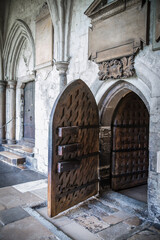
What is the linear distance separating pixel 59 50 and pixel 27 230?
3175 millimetres

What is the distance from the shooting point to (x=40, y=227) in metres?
2.47

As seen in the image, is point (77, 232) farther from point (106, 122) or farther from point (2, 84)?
point (2, 84)

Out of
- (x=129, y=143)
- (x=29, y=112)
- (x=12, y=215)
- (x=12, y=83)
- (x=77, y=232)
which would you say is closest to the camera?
(x=77, y=232)

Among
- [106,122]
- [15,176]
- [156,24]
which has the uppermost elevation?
[156,24]

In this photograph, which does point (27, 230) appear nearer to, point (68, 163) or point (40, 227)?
point (40, 227)

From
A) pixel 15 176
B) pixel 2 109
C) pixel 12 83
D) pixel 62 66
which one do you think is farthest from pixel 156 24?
pixel 2 109

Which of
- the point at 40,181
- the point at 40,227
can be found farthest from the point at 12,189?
the point at 40,227

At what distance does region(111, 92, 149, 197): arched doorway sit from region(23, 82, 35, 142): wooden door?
318 cm

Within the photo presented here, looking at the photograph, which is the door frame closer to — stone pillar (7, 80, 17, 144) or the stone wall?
the stone wall

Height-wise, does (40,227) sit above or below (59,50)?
below

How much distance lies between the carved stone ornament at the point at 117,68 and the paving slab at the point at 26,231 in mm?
2211

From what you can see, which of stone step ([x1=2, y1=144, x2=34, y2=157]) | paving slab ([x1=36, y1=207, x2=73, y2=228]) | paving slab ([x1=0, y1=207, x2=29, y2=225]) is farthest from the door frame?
stone step ([x1=2, y1=144, x2=34, y2=157])

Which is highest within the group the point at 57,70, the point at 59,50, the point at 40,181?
the point at 59,50

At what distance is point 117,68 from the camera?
3.11 m
